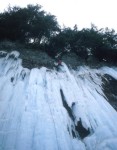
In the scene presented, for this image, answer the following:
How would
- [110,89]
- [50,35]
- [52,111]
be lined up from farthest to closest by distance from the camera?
[50,35], [110,89], [52,111]

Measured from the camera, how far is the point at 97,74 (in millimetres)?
17109

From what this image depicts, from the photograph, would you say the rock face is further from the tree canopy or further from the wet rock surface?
the tree canopy

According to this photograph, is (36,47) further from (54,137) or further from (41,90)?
(54,137)

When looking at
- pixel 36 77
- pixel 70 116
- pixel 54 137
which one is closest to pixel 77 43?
pixel 36 77

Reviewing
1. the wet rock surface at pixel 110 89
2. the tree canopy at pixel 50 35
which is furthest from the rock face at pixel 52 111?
the tree canopy at pixel 50 35

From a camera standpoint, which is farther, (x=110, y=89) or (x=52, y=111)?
(x=110, y=89)

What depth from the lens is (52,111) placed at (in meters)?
11.5

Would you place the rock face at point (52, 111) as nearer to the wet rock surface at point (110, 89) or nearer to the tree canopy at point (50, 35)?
the wet rock surface at point (110, 89)

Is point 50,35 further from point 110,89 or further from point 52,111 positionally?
point 52,111

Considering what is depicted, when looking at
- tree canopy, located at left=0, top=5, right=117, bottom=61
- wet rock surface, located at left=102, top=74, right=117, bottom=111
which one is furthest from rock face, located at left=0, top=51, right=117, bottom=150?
tree canopy, located at left=0, top=5, right=117, bottom=61

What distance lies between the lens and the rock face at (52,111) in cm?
978

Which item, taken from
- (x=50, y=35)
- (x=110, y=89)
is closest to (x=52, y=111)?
(x=110, y=89)

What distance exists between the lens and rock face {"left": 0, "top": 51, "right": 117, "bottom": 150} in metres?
9.78

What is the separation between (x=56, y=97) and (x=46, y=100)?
2.40ft
